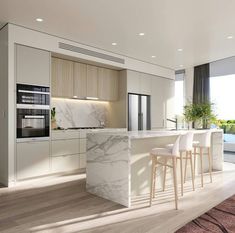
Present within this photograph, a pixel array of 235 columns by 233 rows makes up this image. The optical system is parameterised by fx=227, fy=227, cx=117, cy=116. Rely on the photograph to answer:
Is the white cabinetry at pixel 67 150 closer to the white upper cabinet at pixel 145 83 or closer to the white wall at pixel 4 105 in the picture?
the white wall at pixel 4 105

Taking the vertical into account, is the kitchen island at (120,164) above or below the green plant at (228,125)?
below

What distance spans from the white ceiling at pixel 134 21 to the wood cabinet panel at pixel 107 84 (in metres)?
0.64

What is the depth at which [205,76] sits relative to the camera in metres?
7.56

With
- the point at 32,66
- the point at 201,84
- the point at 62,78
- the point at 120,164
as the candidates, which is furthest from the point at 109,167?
the point at 201,84

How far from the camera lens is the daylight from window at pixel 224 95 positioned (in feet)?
23.8

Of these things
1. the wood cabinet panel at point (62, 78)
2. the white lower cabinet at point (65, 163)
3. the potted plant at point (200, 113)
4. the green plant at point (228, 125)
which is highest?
the wood cabinet panel at point (62, 78)

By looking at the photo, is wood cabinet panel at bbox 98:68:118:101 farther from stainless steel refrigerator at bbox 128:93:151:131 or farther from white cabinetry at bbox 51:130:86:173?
white cabinetry at bbox 51:130:86:173

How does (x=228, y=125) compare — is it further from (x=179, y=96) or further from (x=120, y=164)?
(x=120, y=164)

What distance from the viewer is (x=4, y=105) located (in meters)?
4.05

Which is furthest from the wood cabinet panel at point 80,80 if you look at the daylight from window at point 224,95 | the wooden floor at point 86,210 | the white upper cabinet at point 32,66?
the daylight from window at point 224,95

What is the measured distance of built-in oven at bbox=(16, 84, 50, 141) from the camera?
4.07 meters

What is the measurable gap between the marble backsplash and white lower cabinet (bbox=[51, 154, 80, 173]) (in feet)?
3.21

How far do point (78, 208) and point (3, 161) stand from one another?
1.88 metres

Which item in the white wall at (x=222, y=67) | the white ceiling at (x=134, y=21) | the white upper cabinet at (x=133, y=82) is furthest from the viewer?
the white wall at (x=222, y=67)
